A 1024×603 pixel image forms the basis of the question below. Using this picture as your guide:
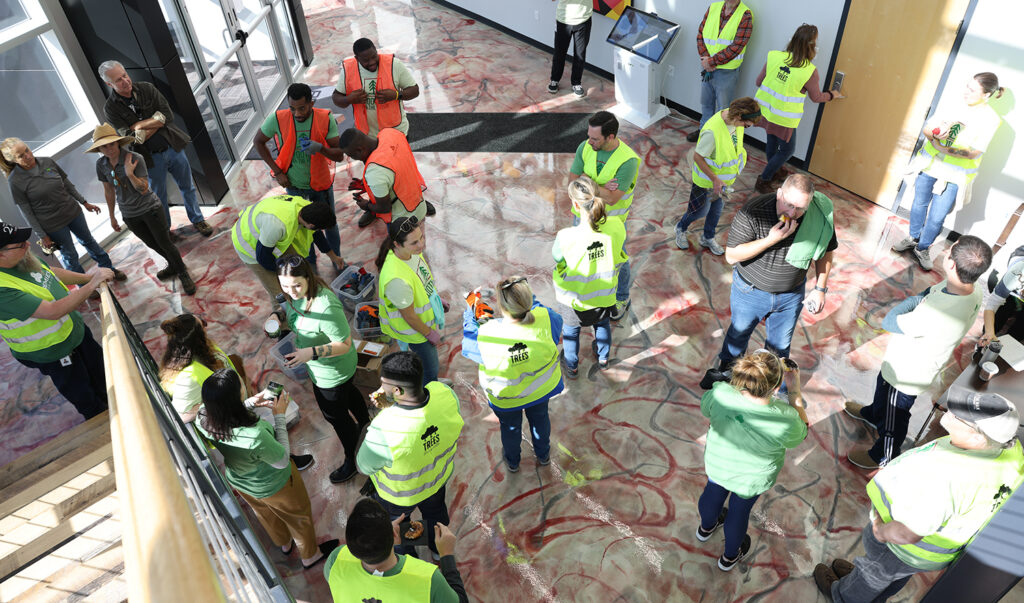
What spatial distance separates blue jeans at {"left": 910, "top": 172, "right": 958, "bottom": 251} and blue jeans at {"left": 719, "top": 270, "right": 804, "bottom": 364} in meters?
2.22

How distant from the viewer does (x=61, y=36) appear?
5.83 m

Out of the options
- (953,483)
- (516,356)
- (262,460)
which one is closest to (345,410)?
(262,460)

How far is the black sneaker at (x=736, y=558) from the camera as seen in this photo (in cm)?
372

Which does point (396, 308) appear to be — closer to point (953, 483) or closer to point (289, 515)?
point (289, 515)

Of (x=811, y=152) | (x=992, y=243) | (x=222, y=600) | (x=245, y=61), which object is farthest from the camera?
(x=245, y=61)

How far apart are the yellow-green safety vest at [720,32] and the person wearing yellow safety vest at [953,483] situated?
497 centimetres

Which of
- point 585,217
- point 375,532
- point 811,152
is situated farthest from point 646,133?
point 375,532

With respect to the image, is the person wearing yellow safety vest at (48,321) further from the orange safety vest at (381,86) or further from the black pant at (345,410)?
the orange safety vest at (381,86)

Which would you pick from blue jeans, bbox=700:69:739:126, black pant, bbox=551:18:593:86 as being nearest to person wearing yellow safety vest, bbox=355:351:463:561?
blue jeans, bbox=700:69:739:126

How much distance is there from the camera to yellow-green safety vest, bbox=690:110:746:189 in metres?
5.13

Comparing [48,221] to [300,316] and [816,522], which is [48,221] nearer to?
[300,316]

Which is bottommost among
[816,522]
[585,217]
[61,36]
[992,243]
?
[816,522]

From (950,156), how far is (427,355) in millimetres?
4542

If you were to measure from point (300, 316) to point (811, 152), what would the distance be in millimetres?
5827
